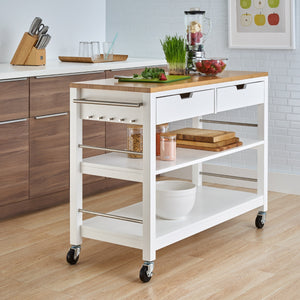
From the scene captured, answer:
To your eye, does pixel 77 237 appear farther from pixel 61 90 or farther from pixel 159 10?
pixel 159 10

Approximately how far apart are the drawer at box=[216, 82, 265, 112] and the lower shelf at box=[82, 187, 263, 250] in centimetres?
65

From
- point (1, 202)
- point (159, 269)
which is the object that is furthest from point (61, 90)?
point (159, 269)

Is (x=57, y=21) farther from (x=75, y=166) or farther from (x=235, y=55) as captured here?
(x=75, y=166)

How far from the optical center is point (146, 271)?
3.27m

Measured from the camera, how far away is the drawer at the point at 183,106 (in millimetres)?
3258

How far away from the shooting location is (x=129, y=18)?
5914 mm

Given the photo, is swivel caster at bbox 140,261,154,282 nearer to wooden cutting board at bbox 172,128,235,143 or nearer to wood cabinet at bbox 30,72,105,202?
wooden cutting board at bbox 172,128,235,143

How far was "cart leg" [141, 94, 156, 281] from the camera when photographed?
3.17m

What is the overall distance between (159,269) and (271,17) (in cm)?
251

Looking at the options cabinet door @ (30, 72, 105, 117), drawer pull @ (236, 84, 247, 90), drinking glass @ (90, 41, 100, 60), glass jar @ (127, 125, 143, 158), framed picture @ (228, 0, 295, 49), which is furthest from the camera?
drinking glass @ (90, 41, 100, 60)

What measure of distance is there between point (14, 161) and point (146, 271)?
5.02 ft

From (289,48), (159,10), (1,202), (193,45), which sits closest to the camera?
(193,45)

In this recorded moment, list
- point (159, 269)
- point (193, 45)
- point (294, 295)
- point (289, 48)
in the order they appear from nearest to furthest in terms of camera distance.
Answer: point (294, 295)
point (159, 269)
point (193, 45)
point (289, 48)

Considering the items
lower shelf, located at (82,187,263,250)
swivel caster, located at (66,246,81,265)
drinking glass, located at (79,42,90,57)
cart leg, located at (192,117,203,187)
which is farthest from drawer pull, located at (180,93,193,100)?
drinking glass, located at (79,42,90,57)
